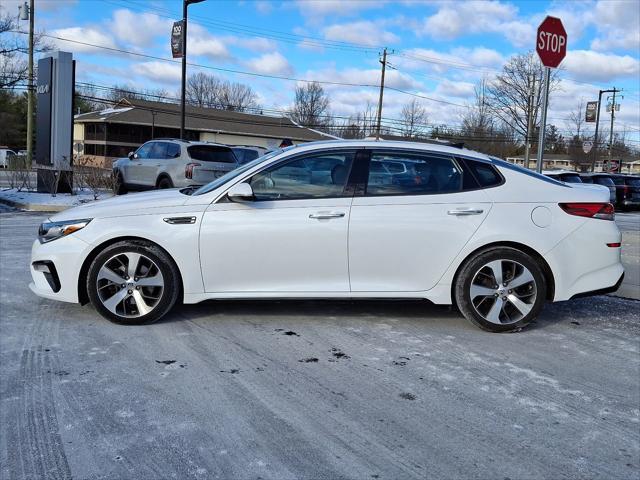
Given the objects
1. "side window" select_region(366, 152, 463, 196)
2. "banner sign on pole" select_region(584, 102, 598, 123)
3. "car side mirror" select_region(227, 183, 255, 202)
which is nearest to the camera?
"car side mirror" select_region(227, 183, 255, 202)

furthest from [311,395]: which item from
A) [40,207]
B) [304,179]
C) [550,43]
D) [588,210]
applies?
[40,207]

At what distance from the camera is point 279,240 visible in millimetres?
4844

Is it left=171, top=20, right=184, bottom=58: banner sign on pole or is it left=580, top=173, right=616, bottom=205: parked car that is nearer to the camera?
left=171, top=20, right=184, bottom=58: banner sign on pole

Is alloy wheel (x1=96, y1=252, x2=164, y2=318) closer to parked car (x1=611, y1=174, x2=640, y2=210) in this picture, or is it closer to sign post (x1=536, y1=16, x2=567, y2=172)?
sign post (x1=536, y1=16, x2=567, y2=172)

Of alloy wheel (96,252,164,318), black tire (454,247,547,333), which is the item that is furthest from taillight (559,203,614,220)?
alloy wheel (96,252,164,318)

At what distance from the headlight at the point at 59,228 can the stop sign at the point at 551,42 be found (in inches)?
218

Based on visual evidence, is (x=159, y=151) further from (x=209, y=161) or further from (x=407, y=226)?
(x=407, y=226)

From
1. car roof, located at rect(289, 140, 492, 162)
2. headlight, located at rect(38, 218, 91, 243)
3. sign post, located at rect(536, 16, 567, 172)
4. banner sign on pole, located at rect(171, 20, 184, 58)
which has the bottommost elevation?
headlight, located at rect(38, 218, 91, 243)

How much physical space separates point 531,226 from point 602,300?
2187 mm

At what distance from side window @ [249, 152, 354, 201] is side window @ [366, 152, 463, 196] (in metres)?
0.24

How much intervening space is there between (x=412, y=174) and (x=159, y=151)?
12273 mm

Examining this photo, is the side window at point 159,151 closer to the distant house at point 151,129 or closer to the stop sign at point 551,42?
the stop sign at point 551,42

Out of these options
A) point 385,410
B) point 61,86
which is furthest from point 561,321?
point 61,86

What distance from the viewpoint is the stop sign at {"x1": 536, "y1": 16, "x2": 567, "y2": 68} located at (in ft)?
23.5
